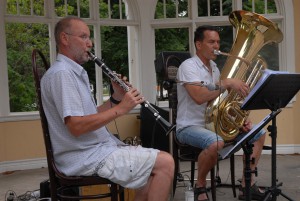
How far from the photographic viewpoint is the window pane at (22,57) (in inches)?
209

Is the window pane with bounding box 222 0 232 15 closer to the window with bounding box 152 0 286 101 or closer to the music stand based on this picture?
the window with bounding box 152 0 286 101

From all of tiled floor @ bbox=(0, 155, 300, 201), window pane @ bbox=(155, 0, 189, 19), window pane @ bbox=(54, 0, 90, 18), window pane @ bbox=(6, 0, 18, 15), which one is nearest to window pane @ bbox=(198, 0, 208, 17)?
window pane @ bbox=(155, 0, 189, 19)

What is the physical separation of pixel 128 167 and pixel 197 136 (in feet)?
3.66

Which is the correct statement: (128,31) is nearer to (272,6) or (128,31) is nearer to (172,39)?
(172,39)

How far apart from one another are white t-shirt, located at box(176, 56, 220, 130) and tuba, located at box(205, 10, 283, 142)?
0.35 feet

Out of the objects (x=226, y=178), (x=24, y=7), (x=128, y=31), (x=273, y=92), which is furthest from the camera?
(x=128, y=31)

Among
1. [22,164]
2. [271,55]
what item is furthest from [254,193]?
[22,164]

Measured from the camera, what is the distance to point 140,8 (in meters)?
5.82

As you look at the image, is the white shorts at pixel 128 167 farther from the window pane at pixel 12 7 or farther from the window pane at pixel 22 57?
the window pane at pixel 12 7

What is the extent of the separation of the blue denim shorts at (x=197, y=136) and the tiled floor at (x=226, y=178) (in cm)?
61

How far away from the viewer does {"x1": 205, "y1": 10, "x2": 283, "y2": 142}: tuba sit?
3.20 metres

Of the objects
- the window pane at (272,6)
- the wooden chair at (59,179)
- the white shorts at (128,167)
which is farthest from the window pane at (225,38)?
the wooden chair at (59,179)

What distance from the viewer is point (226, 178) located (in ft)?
14.7

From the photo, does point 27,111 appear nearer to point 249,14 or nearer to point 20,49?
point 20,49
